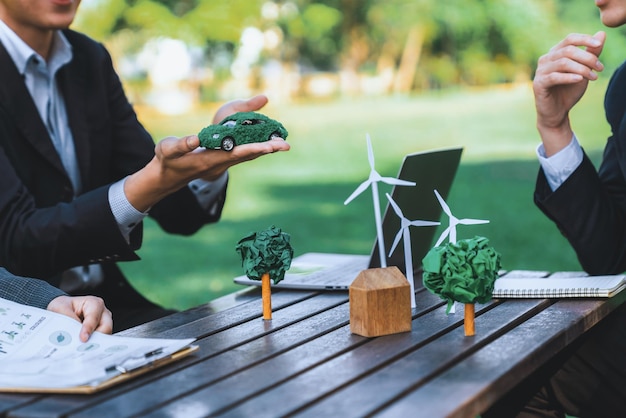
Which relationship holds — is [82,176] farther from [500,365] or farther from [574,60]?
[500,365]

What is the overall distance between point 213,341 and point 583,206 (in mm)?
1095

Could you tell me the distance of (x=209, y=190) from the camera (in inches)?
113

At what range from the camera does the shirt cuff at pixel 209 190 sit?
9.34ft

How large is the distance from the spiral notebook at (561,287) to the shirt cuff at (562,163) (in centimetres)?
31

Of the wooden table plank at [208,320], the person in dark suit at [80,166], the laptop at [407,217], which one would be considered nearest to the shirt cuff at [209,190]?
the person in dark suit at [80,166]

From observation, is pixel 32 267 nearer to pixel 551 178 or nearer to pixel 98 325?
pixel 98 325

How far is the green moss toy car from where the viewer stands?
203cm

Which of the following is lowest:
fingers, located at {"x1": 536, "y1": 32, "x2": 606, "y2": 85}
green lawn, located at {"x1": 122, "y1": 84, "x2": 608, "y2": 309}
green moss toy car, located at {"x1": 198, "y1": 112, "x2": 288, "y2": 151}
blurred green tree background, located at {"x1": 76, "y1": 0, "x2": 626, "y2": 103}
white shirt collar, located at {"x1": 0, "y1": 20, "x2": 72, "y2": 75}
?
green lawn, located at {"x1": 122, "y1": 84, "x2": 608, "y2": 309}

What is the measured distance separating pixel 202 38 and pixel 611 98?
21.2 m

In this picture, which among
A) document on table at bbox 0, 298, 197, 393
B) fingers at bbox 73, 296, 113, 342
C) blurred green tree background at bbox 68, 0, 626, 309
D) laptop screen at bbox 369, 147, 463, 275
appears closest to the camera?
document on table at bbox 0, 298, 197, 393

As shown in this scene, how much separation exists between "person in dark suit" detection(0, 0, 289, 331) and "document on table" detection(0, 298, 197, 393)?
0.52m

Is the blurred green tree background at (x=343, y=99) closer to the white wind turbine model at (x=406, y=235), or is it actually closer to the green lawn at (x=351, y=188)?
the green lawn at (x=351, y=188)

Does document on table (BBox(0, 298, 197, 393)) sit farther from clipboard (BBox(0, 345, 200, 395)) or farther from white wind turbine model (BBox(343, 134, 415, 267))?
white wind turbine model (BBox(343, 134, 415, 267))

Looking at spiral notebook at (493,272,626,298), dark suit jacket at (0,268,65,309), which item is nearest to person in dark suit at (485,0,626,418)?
spiral notebook at (493,272,626,298)
